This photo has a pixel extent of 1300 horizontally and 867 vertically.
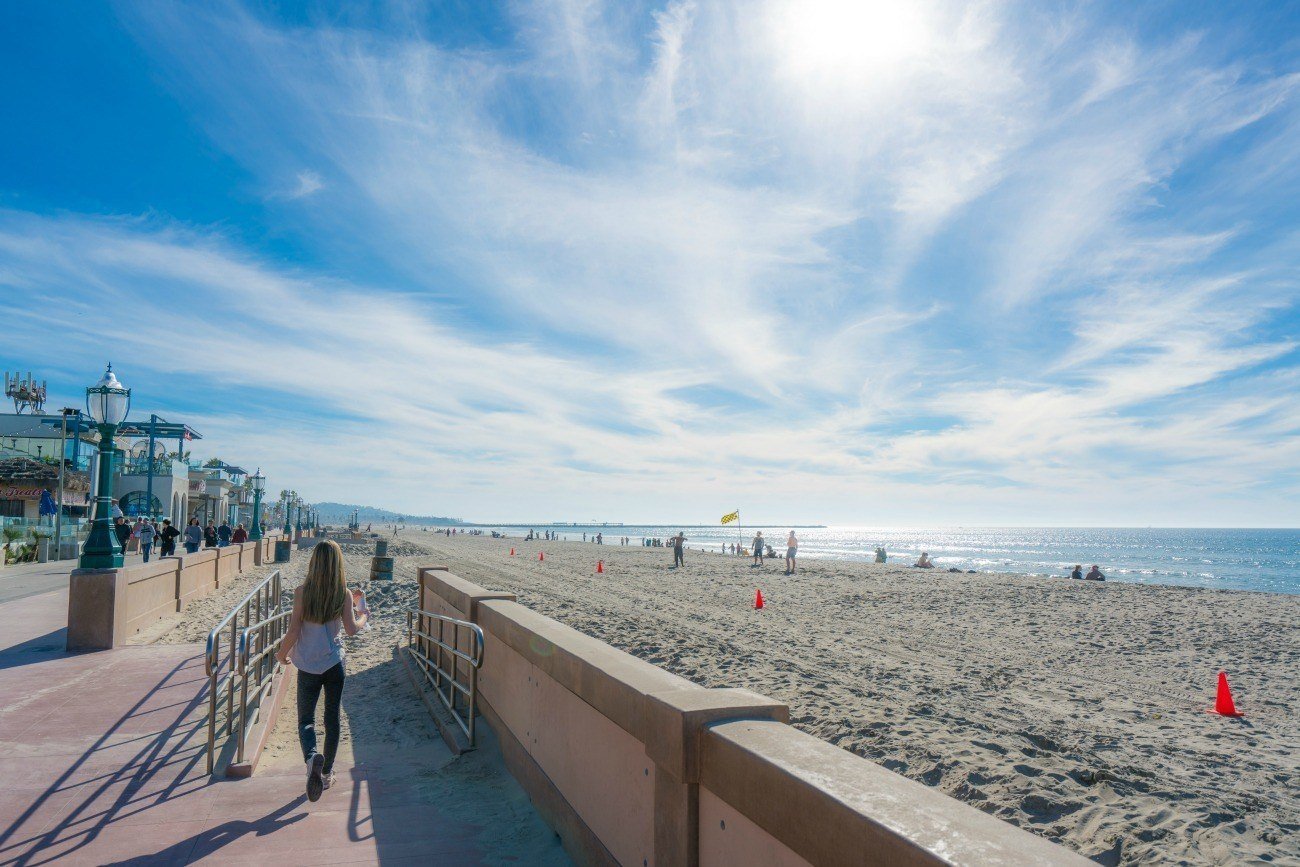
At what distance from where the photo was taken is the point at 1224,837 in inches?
209

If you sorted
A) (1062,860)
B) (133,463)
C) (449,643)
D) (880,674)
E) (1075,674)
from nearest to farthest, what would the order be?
1. (1062,860)
2. (449,643)
3. (880,674)
4. (1075,674)
5. (133,463)

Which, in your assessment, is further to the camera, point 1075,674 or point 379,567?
point 379,567

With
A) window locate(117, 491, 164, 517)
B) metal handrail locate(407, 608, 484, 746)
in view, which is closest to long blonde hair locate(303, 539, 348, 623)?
metal handrail locate(407, 608, 484, 746)

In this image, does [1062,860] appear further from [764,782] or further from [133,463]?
[133,463]

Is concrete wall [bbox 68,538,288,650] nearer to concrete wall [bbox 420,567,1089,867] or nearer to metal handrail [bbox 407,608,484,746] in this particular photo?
metal handrail [bbox 407,608,484,746]

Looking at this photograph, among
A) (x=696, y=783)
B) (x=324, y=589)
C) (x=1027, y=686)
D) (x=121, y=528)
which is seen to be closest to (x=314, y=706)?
(x=324, y=589)

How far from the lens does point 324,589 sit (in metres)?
5.00

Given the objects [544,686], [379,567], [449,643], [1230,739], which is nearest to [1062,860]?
[544,686]

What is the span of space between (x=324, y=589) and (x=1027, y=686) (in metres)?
9.21

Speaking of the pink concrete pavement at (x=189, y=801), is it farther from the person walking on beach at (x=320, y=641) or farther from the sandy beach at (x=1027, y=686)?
the sandy beach at (x=1027, y=686)

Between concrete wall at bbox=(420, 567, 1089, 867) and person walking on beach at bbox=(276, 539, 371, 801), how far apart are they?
1208mm

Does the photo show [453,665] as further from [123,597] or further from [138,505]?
[138,505]

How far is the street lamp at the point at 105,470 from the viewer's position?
944cm

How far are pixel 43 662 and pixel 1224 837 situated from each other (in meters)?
11.0
